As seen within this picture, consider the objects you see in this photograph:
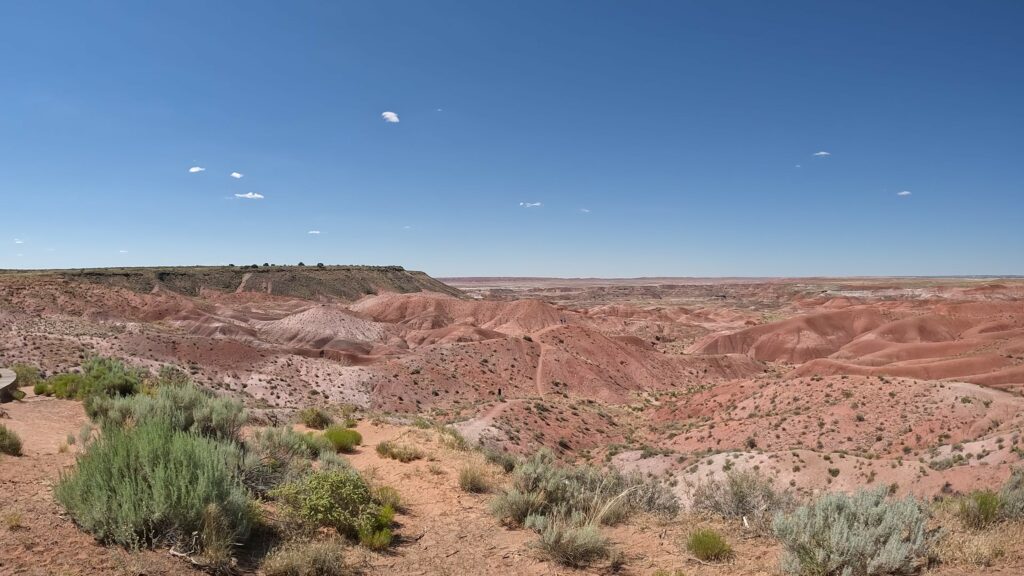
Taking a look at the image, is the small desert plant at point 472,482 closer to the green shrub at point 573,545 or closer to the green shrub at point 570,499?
the green shrub at point 570,499

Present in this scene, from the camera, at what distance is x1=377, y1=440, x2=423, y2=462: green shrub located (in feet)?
36.9

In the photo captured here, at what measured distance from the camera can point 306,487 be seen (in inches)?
281

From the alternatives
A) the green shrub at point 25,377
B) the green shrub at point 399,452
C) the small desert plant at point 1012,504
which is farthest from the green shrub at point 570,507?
the green shrub at point 25,377

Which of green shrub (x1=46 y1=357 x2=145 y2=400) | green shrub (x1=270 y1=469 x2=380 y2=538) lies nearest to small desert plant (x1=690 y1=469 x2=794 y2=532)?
green shrub (x1=270 y1=469 x2=380 y2=538)

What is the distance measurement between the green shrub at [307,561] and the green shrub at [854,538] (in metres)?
4.88

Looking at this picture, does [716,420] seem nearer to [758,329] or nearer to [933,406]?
[933,406]

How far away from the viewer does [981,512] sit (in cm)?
683

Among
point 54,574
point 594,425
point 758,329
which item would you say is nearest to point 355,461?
point 54,574

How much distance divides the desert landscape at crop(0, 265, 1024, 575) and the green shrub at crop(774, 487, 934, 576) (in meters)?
0.31

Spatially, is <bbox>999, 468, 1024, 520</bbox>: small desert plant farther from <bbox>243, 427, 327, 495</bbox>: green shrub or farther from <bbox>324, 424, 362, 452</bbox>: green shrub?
<bbox>324, 424, 362, 452</bbox>: green shrub

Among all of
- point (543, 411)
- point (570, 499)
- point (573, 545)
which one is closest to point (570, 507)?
point (570, 499)

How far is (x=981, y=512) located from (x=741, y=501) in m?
3.04

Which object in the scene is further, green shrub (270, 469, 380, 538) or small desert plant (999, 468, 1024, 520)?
small desert plant (999, 468, 1024, 520)

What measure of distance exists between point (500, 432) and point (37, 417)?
19363 mm
